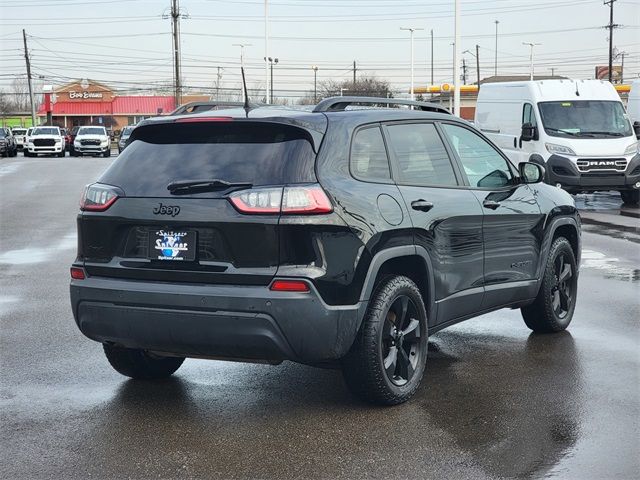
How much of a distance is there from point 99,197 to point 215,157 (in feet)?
2.46

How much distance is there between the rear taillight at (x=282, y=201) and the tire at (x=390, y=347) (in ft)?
2.25

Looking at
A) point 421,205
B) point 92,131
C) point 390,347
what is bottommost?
point 92,131

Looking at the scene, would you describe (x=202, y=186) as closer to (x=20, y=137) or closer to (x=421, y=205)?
(x=421, y=205)

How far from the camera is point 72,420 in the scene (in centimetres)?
534

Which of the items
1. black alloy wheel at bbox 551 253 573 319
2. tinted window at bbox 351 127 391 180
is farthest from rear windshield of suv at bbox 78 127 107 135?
tinted window at bbox 351 127 391 180

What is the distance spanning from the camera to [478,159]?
22.1 ft

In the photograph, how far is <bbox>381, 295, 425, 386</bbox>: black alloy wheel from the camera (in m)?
5.54

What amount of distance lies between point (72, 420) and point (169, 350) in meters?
0.69

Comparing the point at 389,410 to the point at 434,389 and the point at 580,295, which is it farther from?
the point at 580,295

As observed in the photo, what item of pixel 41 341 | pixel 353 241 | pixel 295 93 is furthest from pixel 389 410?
pixel 295 93

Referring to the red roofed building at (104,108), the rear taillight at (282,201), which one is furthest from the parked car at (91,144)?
the red roofed building at (104,108)

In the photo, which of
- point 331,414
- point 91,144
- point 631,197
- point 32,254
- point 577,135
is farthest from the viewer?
point 91,144

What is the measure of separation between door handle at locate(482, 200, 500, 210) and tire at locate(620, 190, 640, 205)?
49.6 ft

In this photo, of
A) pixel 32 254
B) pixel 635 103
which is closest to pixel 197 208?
pixel 32 254
